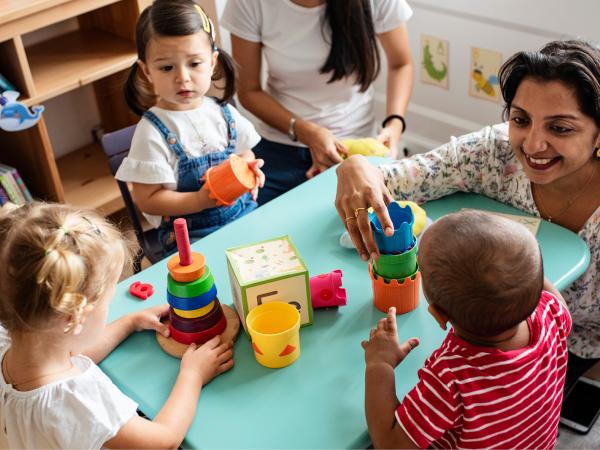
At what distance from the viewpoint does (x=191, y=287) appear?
124 centimetres

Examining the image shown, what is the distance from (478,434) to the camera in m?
1.10

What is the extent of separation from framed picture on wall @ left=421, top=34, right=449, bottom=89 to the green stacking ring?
1.98 meters

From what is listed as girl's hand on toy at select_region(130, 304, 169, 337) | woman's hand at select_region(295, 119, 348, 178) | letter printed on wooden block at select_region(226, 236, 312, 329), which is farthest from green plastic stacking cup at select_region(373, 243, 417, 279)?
woman's hand at select_region(295, 119, 348, 178)

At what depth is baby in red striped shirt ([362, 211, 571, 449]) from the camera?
104cm

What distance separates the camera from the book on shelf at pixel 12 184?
2.45 metres

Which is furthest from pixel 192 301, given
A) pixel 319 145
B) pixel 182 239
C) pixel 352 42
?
pixel 352 42

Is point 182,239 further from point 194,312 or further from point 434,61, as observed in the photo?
point 434,61

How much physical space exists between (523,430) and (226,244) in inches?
28.7

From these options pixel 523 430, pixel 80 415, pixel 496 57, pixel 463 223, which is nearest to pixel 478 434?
pixel 523 430

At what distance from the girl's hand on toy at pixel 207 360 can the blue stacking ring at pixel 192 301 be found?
2.8 inches

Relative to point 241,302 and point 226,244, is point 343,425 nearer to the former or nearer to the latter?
point 241,302

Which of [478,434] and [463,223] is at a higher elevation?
[463,223]

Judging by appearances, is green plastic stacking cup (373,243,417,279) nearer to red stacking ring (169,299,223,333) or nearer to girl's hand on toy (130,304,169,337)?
red stacking ring (169,299,223,333)

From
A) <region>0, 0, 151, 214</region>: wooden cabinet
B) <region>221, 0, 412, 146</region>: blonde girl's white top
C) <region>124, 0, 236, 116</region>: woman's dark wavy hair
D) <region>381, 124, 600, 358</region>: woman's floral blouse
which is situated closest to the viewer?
<region>381, 124, 600, 358</region>: woman's floral blouse
